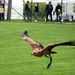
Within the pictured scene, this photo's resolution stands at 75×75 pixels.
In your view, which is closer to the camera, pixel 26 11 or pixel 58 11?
pixel 58 11

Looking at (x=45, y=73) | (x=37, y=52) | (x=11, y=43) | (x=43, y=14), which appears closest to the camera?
(x=37, y=52)

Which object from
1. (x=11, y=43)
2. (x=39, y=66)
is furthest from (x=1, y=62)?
(x=11, y=43)

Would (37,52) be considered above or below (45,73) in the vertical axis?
above

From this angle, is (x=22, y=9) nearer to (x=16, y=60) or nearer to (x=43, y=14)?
(x=43, y=14)

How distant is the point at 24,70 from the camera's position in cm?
1187

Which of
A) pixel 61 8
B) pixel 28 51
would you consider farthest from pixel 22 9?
pixel 28 51

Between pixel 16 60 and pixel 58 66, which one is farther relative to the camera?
pixel 16 60

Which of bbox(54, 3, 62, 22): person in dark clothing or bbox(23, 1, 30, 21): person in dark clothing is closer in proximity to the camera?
bbox(54, 3, 62, 22): person in dark clothing

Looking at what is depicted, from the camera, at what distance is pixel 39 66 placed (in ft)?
41.1

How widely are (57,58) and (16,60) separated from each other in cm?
145

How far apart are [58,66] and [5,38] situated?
912cm

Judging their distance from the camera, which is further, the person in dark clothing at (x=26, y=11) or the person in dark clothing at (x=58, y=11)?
the person in dark clothing at (x=26, y=11)

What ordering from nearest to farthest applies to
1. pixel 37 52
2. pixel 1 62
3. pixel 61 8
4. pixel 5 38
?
1. pixel 37 52
2. pixel 1 62
3. pixel 5 38
4. pixel 61 8

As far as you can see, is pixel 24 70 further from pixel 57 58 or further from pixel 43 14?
pixel 43 14
